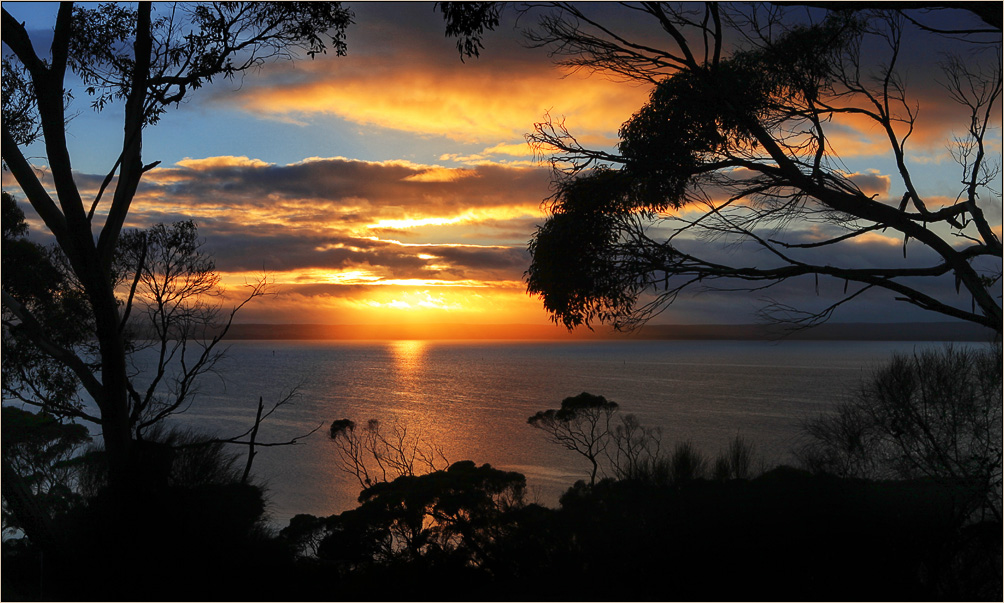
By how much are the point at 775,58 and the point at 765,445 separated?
35.1m

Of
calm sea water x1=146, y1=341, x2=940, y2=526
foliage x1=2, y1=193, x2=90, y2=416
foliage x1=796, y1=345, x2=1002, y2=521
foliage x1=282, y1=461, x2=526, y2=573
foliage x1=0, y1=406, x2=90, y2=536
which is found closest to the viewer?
foliage x1=0, y1=406, x2=90, y2=536

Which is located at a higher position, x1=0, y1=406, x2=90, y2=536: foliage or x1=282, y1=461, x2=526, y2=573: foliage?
x1=0, y1=406, x2=90, y2=536: foliage

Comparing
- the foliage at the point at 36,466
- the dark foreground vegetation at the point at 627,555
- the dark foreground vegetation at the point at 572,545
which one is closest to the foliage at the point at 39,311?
the foliage at the point at 36,466

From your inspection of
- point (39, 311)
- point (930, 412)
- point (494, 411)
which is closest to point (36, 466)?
point (39, 311)

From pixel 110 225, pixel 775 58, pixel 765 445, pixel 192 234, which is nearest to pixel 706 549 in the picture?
pixel 775 58

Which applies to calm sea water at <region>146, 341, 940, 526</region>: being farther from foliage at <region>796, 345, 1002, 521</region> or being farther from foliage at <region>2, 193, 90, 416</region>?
foliage at <region>796, 345, 1002, 521</region>

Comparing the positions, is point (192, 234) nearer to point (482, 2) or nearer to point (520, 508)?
point (482, 2)

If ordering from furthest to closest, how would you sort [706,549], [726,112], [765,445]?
[765,445], [706,549], [726,112]

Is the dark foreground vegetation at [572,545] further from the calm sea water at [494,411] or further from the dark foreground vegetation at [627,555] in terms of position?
the calm sea water at [494,411]

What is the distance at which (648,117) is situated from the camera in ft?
21.4

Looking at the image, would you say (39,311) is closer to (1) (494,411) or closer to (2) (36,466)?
(2) (36,466)

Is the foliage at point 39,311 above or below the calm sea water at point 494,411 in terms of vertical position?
above

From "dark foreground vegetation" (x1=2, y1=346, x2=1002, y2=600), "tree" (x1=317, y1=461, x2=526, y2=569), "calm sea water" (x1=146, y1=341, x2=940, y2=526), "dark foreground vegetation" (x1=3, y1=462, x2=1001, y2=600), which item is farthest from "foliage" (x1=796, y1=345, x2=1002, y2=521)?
"calm sea water" (x1=146, y1=341, x2=940, y2=526)

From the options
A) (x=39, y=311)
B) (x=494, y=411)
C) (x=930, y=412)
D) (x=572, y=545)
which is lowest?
(x=494, y=411)
